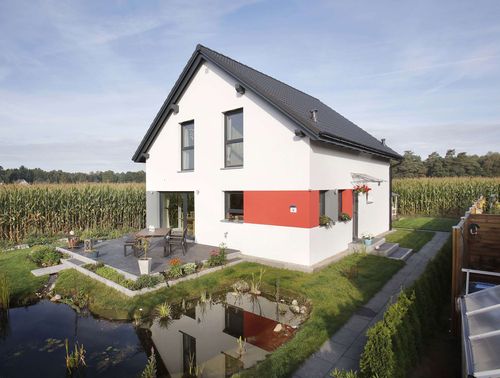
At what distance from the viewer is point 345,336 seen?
17.5ft

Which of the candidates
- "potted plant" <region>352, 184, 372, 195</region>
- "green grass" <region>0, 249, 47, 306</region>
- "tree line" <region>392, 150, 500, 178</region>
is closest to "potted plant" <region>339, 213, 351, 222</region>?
"potted plant" <region>352, 184, 372, 195</region>

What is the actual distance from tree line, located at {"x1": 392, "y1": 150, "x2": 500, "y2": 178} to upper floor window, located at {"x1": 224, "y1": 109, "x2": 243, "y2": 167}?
167 feet

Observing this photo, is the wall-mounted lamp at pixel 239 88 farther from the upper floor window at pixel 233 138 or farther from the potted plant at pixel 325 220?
the potted plant at pixel 325 220

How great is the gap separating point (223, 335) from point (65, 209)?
14.2m

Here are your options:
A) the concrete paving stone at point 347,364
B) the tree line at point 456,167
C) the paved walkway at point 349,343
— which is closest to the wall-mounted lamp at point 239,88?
the paved walkway at point 349,343

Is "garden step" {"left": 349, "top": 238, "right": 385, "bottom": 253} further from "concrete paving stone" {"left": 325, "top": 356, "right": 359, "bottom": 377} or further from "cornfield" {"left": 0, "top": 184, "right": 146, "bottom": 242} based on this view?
"cornfield" {"left": 0, "top": 184, "right": 146, "bottom": 242}

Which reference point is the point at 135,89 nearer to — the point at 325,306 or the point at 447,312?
the point at 325,306

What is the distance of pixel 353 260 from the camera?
10.4m

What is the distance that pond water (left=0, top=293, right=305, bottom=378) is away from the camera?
4777mm

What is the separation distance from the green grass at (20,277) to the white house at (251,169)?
523cm

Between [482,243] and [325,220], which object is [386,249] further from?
[482,243]

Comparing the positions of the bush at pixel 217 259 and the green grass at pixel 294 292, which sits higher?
the bush at pixel 217 259

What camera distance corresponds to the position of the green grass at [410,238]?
42.3ft

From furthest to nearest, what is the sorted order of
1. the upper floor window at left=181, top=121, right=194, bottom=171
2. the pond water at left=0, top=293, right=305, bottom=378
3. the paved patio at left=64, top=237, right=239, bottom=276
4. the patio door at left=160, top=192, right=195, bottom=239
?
the patio door at left=160, top=192, right=195, bottom=239 → the upper floor window at left=181, top=121, right=194, bottom=171 → the paved patio at left=64, top=237, right=239, bottom=276 → the pond water at left=0, top=293, right=305, bottom=378
